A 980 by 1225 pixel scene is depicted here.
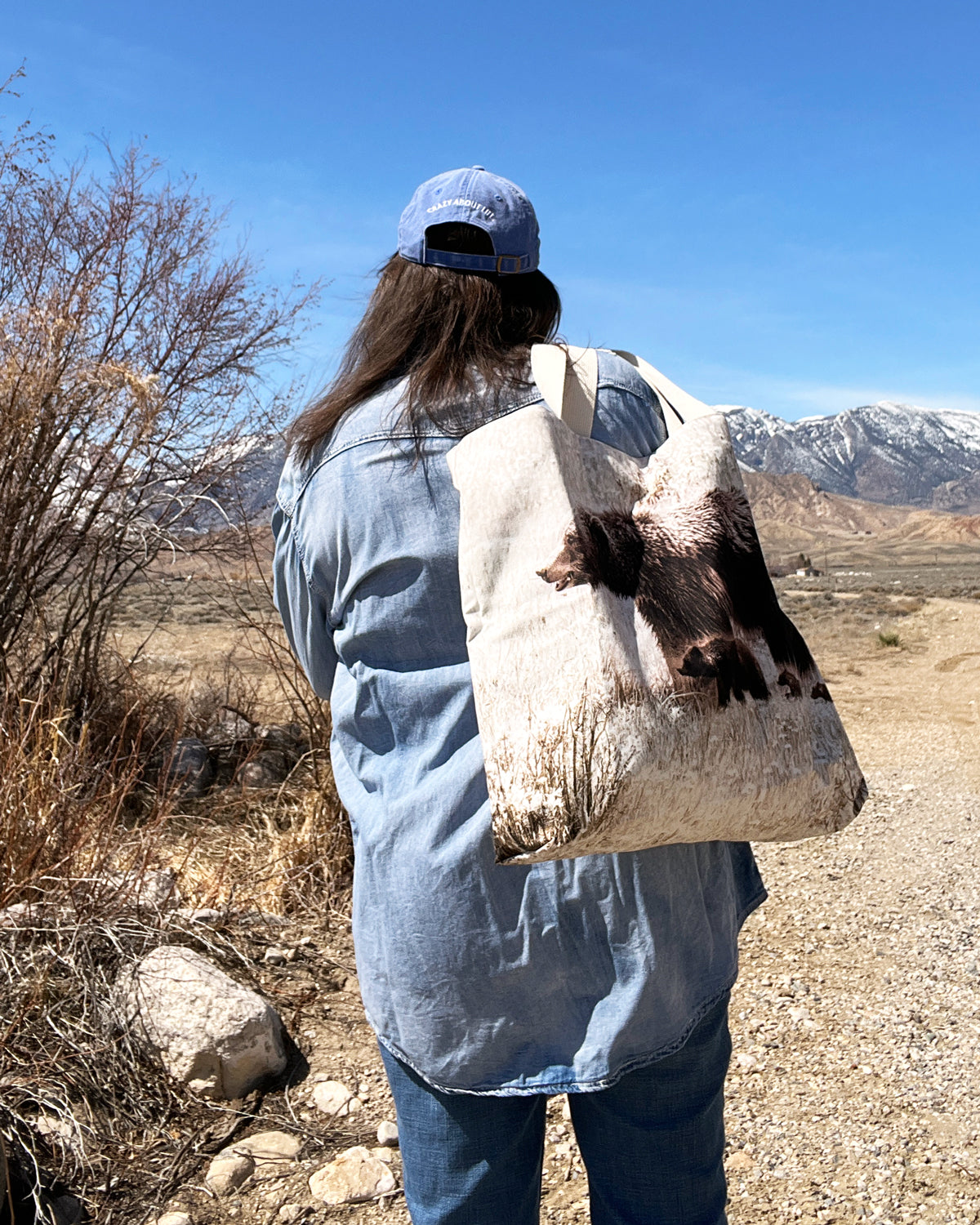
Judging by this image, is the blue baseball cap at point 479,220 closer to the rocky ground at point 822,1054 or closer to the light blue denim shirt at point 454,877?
the light blue denim shirt at point 454,877

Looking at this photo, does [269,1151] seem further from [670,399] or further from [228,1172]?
[670,399]

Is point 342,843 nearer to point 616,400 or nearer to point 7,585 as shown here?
point 7,585

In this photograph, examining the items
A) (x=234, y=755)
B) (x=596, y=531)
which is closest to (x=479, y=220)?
(x=596, y=531)

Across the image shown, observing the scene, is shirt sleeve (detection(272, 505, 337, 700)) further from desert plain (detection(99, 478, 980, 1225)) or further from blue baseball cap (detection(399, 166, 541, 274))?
desert plain (detection(99, 478, 980, 1225))

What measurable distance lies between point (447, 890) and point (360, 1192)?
1.54 m

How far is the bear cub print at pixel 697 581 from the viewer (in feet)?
3.22


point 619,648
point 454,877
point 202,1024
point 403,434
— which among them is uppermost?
point 403,434

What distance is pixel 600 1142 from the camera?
1186 millimetres

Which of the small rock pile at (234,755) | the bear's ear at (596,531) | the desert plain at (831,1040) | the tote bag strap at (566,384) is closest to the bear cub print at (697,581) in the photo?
the bear's ear at (596,531)

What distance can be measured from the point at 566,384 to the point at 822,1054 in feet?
7.84

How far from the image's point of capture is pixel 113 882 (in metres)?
2.79

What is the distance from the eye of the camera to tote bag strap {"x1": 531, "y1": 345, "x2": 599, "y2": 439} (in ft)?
3.36

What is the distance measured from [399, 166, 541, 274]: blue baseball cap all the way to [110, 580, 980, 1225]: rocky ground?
77.2 inches

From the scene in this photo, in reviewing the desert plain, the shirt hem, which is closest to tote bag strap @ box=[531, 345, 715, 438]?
the shirt hem
